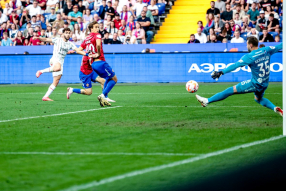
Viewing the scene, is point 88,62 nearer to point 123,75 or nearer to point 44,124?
point 44,124

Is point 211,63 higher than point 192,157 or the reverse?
the reverse

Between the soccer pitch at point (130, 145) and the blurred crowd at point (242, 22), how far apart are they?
11.3 meters

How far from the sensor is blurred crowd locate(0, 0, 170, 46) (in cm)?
2517

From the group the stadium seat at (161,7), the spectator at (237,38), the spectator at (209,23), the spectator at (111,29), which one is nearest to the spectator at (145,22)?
the spectator at (111,29)

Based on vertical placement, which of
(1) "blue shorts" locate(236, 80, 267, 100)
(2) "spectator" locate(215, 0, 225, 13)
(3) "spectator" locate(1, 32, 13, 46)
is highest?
(2) "spectator" locate(215, 0, 225, 13)

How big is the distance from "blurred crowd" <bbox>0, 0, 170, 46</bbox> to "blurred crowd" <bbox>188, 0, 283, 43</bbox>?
302cm

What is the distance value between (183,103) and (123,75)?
9899mm

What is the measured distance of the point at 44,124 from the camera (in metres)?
9.31

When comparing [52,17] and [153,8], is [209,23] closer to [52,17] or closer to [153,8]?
[153,8]

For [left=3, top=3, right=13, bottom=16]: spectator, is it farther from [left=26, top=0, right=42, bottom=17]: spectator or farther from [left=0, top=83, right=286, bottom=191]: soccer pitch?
[left=0, top=83, right=286, bottom=191]: soccer pitch

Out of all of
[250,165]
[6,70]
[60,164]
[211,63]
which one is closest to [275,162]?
[250,165]

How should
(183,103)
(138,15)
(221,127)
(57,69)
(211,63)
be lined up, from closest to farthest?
(221,127) → (183,103) → (57,69) → (211,63) → (138,15)

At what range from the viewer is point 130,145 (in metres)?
6.88

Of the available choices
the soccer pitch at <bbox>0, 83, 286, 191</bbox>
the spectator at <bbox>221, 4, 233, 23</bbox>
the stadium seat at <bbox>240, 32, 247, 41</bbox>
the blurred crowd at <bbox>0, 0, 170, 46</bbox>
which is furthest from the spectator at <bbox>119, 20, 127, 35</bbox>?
the soccer pitch at <bbox>0, 83, 286, 191</bbox>
